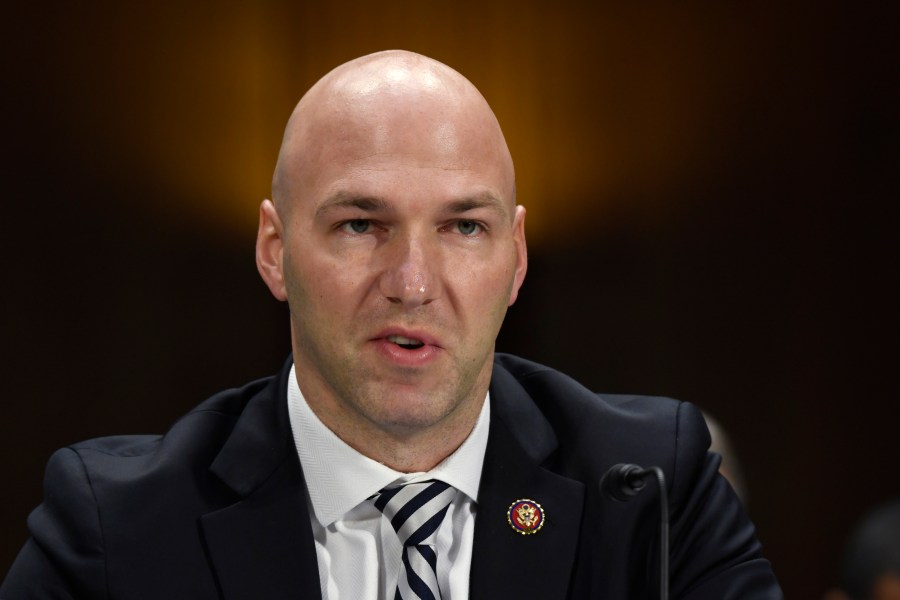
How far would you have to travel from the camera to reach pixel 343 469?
245 centimetres

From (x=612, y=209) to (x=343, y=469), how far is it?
251 centimetres

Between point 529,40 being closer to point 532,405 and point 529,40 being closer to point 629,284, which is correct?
point 629,284

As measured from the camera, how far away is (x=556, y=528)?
248 centimetres

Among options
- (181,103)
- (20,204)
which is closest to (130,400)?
(20,204)

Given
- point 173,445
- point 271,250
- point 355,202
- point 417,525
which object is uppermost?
point 355,202

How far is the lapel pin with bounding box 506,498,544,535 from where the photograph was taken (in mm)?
2467

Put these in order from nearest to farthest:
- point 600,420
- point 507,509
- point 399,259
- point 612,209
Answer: point 399,259 → point 507,509 → point 600,420 → point 612,209

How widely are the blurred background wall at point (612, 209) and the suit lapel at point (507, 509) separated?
1.87 metres

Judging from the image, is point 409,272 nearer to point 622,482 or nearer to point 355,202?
point 355,202

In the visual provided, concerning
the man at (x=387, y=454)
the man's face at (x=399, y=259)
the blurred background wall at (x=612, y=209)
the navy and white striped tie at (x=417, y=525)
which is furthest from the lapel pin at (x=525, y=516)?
the blurred background wall at (x=612, y=209)

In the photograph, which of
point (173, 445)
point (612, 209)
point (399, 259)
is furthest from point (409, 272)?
point (612, 209)

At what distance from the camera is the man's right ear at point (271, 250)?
2533mm

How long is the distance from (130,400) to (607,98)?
1978 millimetres

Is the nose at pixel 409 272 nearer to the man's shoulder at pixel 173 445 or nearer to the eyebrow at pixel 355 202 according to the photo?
the eyebrow at pixel 355 202
